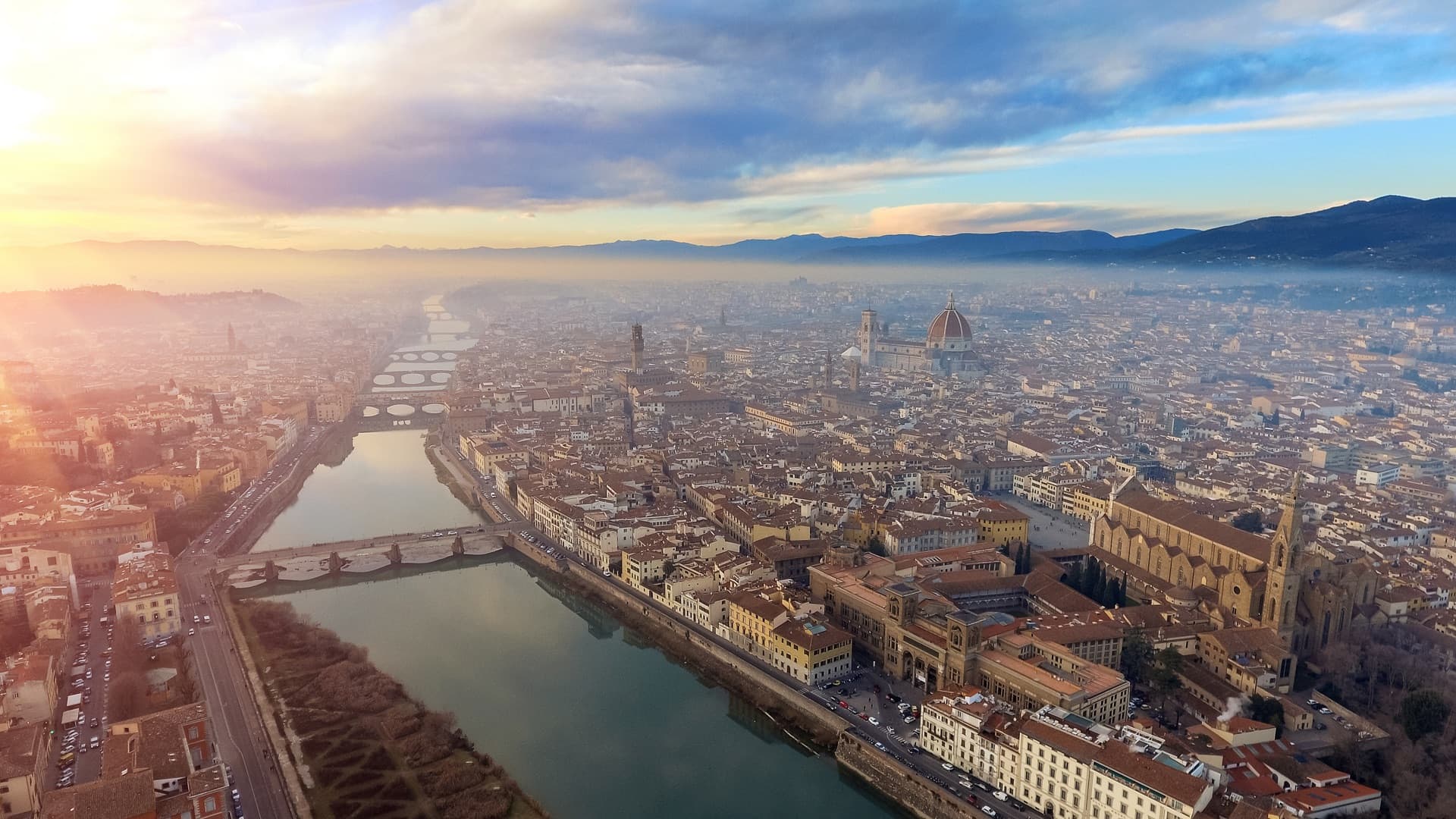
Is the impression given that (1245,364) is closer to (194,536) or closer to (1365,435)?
(1365,435)

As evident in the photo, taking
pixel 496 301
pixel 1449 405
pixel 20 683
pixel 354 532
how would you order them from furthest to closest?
pixel 496 301 → pixel 1449 405 → pixel 354 532 → pixel 20 683

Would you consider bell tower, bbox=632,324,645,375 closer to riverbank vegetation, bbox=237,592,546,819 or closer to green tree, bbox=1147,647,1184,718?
riverbank vegetation, bbox=237,592,546,819

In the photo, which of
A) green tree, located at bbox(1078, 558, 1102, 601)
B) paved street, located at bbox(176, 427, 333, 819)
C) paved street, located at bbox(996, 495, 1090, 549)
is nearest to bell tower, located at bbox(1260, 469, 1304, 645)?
green tree, located at bbox(1078, 558, 1102, 601)

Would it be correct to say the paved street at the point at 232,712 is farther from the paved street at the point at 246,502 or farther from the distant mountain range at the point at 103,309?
the distant mountain range at the point at 103,309

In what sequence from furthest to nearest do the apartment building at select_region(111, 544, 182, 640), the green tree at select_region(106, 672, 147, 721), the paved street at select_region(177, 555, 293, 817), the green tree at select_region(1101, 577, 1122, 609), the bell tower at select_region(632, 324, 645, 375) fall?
the bell tower at select_region(632, 324, 645, 375) < the green tree at select_region(1101, 577, 1122, 609) < the apartment building at select_region(111, 544, 182, 640) < the green tree at select_region(106, 672, 147, 721) < the paved street at select_region(177, 555, 293, 817)

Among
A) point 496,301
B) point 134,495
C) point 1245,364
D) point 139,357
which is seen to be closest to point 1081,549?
point 134,495

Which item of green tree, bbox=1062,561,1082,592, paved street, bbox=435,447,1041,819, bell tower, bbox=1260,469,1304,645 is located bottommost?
paved street, bbox=435,447,1041,819

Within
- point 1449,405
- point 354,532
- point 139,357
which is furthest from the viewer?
point 139,357
